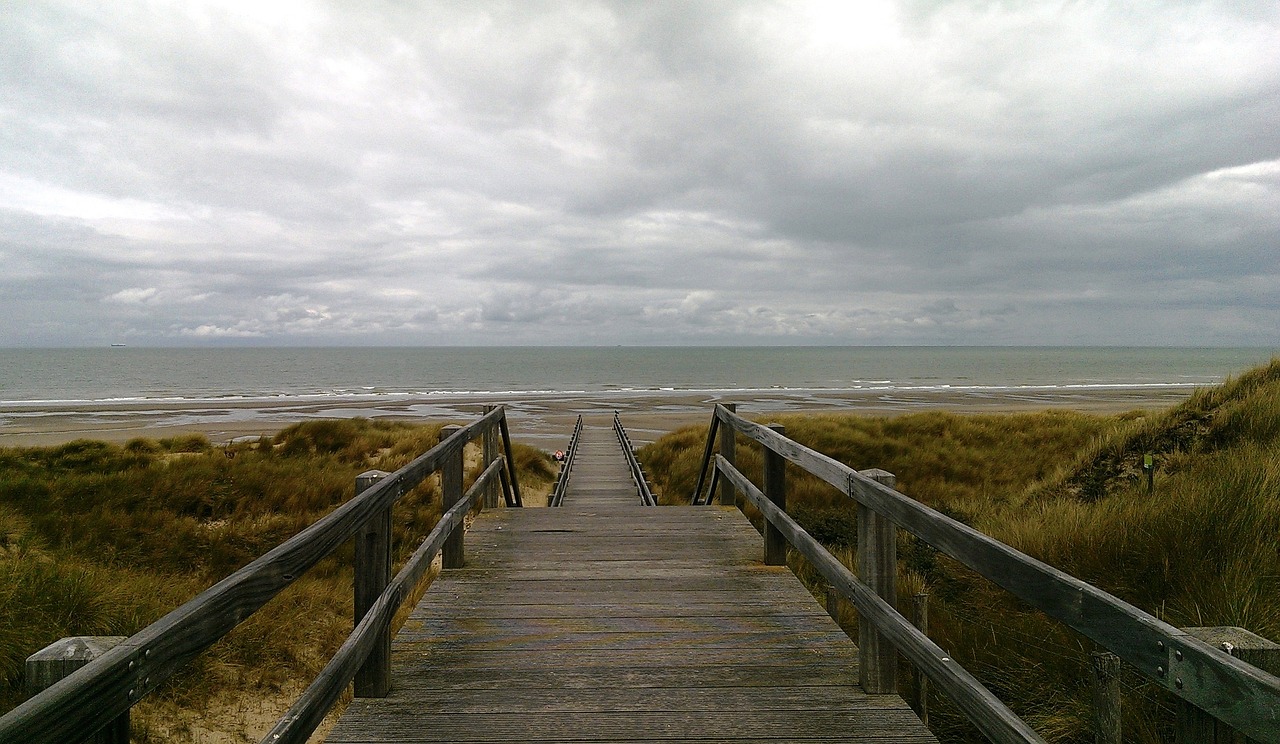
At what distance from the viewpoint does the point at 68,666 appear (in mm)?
1375

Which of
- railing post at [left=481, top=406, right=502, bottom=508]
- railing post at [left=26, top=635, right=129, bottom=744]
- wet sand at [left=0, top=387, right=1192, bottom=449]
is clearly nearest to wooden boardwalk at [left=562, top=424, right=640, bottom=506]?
railing post at [left=481, top=406, right=502, bottom=508]

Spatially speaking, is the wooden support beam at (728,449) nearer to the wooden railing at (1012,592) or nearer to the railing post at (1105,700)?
the wooden railing at (1012,592)

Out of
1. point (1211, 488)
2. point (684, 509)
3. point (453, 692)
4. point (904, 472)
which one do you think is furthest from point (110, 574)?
point (904, 472)

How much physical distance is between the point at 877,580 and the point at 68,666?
273 centimetres

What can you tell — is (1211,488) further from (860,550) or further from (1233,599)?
(860,550)

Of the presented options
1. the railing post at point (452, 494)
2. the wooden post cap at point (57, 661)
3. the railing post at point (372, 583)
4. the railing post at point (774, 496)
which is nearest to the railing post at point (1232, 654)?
the wooden post cap at point (57, 661)

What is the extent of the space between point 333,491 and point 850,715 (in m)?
9.79

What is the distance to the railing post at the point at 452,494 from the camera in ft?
15.0

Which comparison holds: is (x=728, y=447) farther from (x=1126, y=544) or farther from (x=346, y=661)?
(x=346, y=661)

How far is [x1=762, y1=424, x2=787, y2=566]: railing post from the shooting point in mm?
4863

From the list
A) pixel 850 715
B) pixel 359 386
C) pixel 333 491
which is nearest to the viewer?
pixel 850 715

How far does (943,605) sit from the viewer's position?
4.96 meters

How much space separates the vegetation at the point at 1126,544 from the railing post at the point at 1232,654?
1.94 m

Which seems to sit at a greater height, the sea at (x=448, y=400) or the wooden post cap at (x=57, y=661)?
the wooden post cap at (x=57, y=661)
